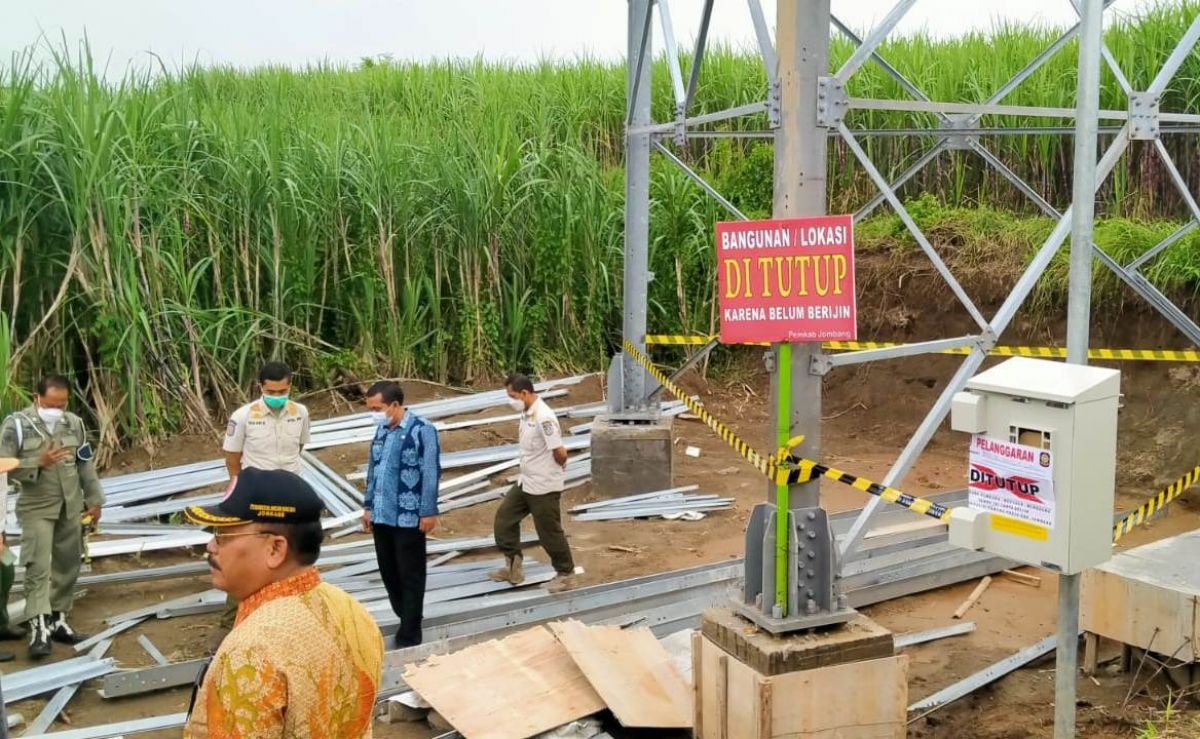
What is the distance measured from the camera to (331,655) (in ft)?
8.95

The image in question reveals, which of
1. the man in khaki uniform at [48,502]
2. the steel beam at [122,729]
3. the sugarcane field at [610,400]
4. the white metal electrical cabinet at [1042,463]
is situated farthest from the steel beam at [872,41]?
the man in khaki uniform at [48,502]

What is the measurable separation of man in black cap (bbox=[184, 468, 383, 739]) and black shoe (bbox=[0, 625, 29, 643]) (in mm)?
5312

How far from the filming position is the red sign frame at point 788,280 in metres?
4.98

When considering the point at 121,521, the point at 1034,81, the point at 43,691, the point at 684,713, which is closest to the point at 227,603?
the point at 43,691

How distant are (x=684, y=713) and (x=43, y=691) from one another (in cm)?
361

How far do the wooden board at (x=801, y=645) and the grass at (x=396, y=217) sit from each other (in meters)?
6.44

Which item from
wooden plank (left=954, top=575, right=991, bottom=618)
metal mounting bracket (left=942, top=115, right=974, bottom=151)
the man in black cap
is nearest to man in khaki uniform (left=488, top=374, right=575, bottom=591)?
wooden plank (left=954, top=575, right=991, bottom=618)

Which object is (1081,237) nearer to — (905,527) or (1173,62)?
(1173,62)

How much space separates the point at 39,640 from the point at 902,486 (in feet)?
24.7

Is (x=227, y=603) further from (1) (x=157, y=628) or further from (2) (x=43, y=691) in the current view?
(2) (x=43, y=691)

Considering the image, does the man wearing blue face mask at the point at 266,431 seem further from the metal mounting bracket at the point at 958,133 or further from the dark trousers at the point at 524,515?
the metal mounting bracket at the point at 958,133

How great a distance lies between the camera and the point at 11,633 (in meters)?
7.26

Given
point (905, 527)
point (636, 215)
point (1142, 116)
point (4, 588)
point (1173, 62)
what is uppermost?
point (1173, 62)

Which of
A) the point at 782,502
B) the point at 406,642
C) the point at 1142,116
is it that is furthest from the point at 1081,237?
the point at 406,642
